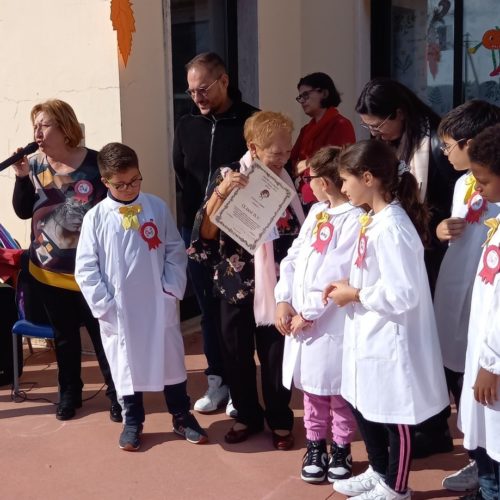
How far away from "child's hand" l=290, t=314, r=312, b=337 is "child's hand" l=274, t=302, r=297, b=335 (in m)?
0.03

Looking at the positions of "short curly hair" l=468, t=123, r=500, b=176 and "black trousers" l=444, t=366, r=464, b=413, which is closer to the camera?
"short curly hair" l=468, t=123, r=500, b=176

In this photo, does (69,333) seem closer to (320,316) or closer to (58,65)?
(320,316)

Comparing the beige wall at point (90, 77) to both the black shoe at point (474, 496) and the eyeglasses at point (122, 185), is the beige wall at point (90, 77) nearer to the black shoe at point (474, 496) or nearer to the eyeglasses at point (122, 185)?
the eyeglasses at point (122, 185)

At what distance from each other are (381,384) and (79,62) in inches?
128

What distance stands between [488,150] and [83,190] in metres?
2.24

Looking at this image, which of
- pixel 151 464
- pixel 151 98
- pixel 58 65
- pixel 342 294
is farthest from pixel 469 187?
pixel 58 65

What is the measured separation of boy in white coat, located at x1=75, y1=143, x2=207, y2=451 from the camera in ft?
12.0

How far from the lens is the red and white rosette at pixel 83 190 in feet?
13.4

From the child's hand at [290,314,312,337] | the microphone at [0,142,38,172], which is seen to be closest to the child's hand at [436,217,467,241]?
the child's hand at [290,314,312,337]

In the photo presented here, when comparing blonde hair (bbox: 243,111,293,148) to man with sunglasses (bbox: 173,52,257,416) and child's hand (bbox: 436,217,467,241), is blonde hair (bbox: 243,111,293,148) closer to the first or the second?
man with sunglasses (bbox: 173,52,257,416)

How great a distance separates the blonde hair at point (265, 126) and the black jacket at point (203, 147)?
23.0 inches

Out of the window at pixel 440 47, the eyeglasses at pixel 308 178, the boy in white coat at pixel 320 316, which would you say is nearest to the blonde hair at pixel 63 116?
the eyeglasses at pixel 308 178

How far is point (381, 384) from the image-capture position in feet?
9.48

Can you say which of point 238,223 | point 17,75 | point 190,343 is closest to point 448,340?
point 238,223
